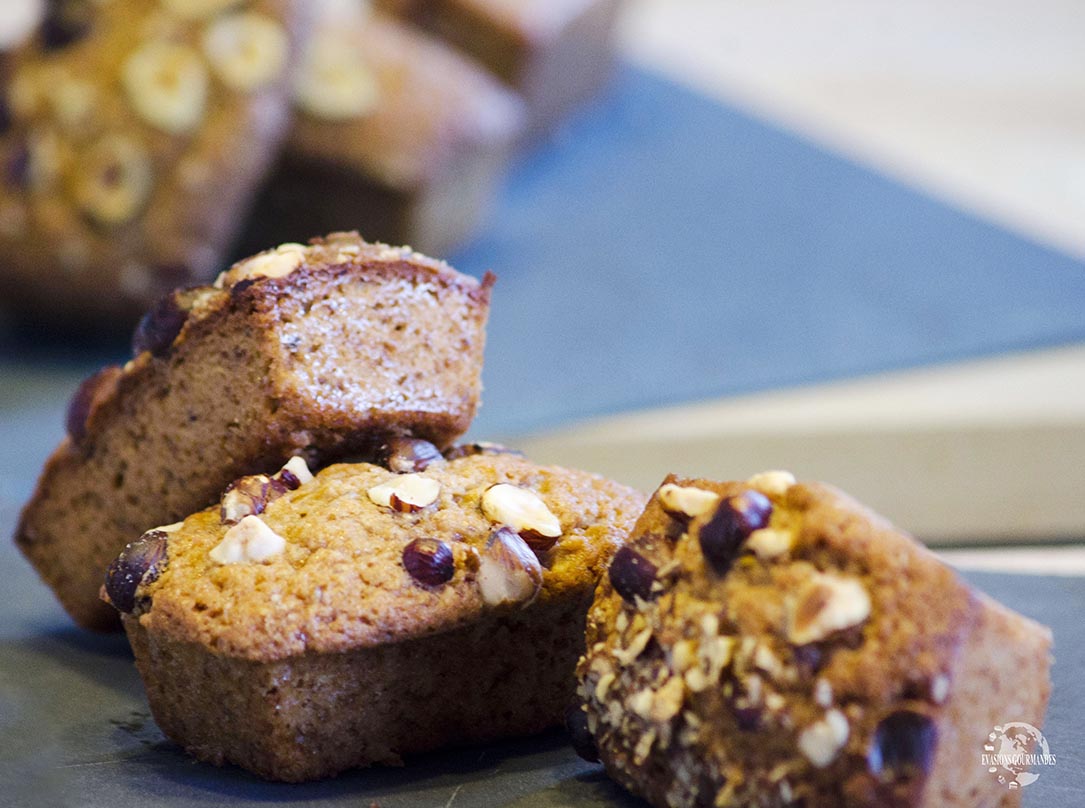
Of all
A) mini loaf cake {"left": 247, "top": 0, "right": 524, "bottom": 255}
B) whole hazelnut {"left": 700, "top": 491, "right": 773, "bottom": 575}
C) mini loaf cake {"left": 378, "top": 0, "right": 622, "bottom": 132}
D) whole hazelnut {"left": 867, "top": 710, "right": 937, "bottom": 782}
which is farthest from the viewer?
mini loaf cake {"left": 378, "top": 0, "right": 622, "bottom": 132}

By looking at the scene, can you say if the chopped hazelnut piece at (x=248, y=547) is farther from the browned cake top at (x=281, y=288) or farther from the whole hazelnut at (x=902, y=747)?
the whole hazelnut at (x=902, y=747)

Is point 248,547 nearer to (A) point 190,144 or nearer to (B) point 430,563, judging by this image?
(B) point 430,563

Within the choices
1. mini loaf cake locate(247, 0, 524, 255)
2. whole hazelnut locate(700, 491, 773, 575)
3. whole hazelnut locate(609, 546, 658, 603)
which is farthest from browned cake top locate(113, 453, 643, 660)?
mini loaf cake locate(247, 0, 524, 255)

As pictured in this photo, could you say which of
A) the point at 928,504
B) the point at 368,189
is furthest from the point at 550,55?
the point at 928,504

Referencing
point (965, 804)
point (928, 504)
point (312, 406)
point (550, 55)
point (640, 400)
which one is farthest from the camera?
point (550, 55)

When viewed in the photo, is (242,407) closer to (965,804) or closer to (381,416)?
(381,416)

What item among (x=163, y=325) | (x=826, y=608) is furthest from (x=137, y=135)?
(x=826, y=608)

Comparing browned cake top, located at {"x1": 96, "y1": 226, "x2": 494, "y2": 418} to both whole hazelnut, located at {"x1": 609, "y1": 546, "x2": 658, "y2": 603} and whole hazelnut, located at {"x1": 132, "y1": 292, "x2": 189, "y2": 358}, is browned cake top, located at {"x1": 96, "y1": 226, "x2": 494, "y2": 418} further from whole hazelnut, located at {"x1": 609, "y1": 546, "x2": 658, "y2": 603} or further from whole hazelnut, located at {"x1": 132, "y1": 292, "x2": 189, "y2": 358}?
whole hazelnut, located at {"x1": 609, "y1": 546, "x2": 658, "y2": 603}

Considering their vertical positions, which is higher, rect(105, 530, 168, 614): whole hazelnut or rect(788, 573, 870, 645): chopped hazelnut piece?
rect(788, 573, 870, 645): chopped hazelnut piece
